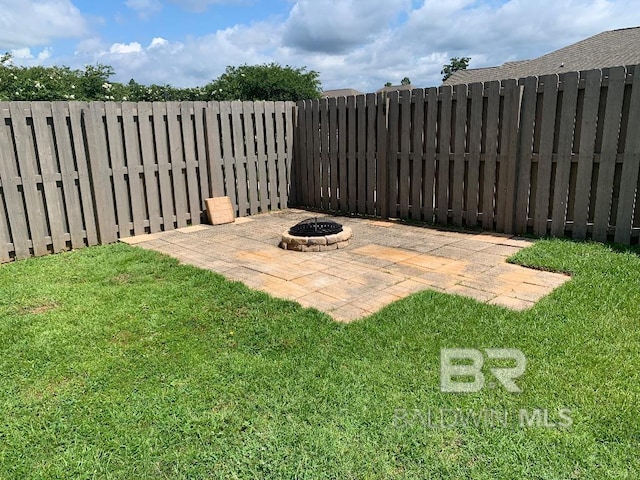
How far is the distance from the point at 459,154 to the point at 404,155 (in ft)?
3.05

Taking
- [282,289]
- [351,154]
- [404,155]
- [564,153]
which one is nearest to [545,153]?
[564,153]

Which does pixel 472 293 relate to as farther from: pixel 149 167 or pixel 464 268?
pixel 149 167

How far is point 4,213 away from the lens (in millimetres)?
5445

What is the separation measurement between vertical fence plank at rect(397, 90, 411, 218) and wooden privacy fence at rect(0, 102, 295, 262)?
249 cm

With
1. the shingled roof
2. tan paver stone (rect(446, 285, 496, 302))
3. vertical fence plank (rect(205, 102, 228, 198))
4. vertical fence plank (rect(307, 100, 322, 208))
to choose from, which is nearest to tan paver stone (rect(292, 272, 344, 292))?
tan paver stone (rect(446, 285, 496, 302))

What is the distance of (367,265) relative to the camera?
4.87 meters

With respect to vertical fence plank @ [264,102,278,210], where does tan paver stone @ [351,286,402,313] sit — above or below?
below

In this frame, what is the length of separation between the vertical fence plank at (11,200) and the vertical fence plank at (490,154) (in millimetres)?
6121

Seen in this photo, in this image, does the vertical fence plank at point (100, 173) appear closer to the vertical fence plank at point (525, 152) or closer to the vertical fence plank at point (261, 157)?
the vertical fence plank at point (261, 157)

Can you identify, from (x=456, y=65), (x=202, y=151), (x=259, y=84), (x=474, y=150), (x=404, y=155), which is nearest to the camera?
(x=474, y=150)

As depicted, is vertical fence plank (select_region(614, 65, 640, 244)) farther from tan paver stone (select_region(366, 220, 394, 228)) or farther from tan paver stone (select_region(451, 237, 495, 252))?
tan paver stone (select_region(366, 220, 394, 228))

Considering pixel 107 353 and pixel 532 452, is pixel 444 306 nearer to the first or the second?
pixel 532 452

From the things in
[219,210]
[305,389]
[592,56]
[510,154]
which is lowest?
[305,389]

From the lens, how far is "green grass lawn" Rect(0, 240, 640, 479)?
6.59ft
